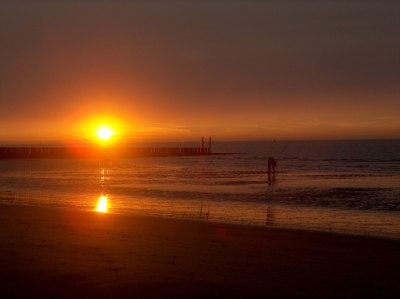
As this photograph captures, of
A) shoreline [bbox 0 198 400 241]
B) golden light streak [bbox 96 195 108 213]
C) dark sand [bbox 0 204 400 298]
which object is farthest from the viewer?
golden light streak [bbox 96 195 108 213]

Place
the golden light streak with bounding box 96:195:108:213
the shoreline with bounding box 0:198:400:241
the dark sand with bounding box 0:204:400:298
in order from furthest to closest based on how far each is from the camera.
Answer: the golden light streak with bounding box 96:195:108:213
the shoreline with bounding box 0:198:400:241
the dark sand with bounding box 0:204:400:298

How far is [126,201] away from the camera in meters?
19.4

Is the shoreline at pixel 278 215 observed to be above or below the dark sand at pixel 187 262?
below

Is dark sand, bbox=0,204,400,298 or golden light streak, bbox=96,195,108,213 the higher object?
dark sand, bbox=0,204,400,298

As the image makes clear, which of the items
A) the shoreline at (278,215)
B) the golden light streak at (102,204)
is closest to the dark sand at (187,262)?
the shoreline at (278,215)

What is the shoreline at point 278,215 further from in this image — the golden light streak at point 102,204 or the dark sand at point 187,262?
the dark sand at point 187,262

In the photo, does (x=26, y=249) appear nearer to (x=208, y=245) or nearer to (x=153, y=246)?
(x=153, y=246)

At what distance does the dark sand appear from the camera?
5.68 m

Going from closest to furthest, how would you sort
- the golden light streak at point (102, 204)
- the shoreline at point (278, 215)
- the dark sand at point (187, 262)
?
the dark sand at point (187, 262)
the shoreline at point (278, 215)
the golden light streak at point (102, 204)

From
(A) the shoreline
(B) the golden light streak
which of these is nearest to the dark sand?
(A) the shoreline

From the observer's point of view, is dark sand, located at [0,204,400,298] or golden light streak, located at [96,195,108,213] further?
golden light streak, located at [96,195,108,213]

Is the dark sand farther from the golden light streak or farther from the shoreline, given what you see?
the golden light streak

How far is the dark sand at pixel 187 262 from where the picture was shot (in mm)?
5676

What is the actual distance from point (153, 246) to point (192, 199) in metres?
12.0
